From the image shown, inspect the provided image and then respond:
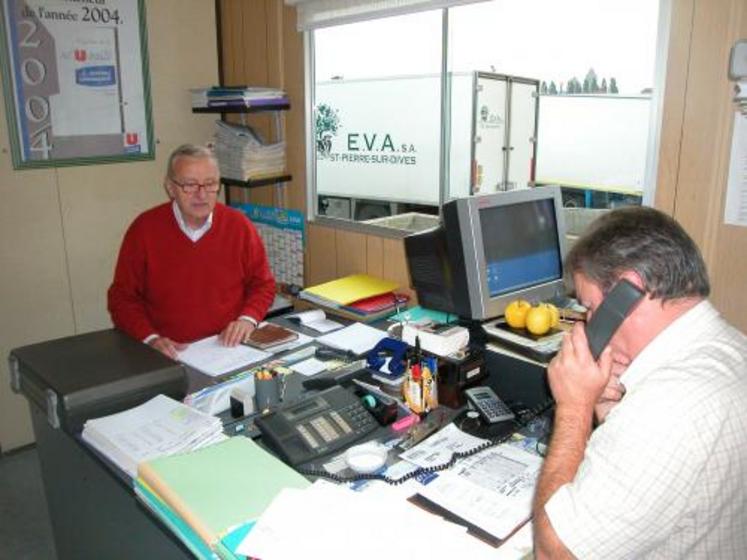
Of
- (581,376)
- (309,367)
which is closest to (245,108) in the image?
(309,367)

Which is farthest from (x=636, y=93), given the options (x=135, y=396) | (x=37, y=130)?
(x=135, y=396)

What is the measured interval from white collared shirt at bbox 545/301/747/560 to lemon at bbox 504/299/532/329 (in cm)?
90

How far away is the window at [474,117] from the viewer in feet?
13.4

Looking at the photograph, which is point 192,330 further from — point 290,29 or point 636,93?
point 636,93

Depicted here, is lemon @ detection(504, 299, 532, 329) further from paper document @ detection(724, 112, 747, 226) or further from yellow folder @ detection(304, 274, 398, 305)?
yellow folder @ detection(304, 274, 398, 305)

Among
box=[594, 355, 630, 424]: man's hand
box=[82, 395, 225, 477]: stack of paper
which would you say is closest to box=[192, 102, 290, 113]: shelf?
box=[82, 395, 225, 477]: stack of paper

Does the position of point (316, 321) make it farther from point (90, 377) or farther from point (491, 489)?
point (491, 489)

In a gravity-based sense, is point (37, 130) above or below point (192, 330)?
above

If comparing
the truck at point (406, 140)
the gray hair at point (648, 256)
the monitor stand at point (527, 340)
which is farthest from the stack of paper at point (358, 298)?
the truck at point (406, 140)

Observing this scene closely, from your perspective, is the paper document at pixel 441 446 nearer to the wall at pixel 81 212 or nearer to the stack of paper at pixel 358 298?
the stack of paper at pixel 358 298

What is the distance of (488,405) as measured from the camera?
1737 millimetres

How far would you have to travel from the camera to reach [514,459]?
1.54 metres

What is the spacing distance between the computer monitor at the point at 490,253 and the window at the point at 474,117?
88 centimetres

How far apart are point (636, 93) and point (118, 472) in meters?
6.10
